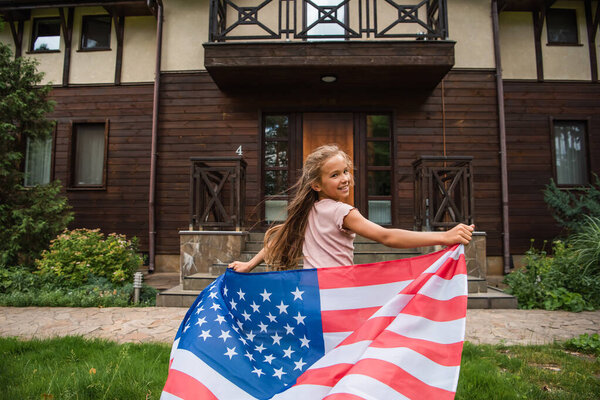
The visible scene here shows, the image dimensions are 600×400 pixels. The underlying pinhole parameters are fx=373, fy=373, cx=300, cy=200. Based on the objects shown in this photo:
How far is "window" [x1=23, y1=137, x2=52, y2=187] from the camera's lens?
9125 millimetres

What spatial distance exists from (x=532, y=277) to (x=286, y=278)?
223 inches

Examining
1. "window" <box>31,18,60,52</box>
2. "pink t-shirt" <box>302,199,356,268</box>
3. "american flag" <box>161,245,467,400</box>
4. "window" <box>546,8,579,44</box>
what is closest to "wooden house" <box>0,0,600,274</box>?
"window" <box>546,8,579,44</box>

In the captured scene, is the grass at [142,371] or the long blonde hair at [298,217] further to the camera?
the grass at [142,371]

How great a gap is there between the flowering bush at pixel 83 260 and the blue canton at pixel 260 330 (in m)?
5.03

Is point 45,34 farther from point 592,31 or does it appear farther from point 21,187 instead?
point 592,31

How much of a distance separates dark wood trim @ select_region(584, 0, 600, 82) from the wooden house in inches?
1.1

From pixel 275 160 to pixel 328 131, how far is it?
4.46ft

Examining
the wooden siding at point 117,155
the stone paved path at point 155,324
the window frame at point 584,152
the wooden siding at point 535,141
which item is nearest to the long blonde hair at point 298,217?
the stone paved path at point 155,324

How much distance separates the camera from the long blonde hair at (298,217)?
81.4 inches

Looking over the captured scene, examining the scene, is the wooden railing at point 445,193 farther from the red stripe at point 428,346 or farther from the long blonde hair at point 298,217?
the red stripe at point 428,346

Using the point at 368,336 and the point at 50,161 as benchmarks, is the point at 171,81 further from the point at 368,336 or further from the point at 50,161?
the point at 368,336

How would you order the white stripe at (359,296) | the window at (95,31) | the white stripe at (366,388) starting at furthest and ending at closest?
the window at (95,31)
the white stripe at (359,296)
the white stripe at (366,388)

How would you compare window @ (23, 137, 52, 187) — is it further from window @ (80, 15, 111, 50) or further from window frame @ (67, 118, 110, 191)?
window @ (80, 15, 111, 50)

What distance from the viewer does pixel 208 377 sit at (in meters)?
1.67
